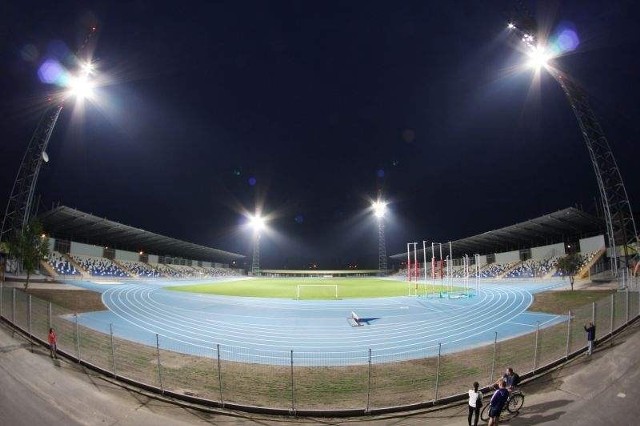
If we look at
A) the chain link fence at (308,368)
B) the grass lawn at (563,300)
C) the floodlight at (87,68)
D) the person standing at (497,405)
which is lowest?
the grass lawn at (563,300)

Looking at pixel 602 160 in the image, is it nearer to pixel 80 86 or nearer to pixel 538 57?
pixel 538 57

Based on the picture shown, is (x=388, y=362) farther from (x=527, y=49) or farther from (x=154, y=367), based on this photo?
(x=527, y=49)

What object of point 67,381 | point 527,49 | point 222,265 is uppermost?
point 527,49

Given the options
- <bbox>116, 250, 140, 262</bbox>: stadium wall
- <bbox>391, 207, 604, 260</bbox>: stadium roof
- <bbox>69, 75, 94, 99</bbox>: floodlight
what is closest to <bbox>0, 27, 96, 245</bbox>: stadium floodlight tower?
<bbox>69, 75, 94, 99</bbox>: floodlight

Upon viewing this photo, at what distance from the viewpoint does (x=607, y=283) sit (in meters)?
34.3

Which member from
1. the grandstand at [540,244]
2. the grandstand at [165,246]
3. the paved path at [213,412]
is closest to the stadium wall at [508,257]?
the grandstand at [540,244]

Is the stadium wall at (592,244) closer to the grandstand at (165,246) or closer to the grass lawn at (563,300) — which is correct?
the grandstand at (165,246)

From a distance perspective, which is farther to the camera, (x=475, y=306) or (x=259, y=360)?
(x=475, y=306)

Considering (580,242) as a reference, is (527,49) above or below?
above

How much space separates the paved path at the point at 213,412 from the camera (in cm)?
873

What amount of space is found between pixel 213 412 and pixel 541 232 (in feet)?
198

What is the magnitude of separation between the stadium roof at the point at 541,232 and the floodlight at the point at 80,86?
57295 mm

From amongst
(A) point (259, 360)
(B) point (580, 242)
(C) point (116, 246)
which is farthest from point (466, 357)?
(C) point (116, 246)

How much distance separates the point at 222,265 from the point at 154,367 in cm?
12895
